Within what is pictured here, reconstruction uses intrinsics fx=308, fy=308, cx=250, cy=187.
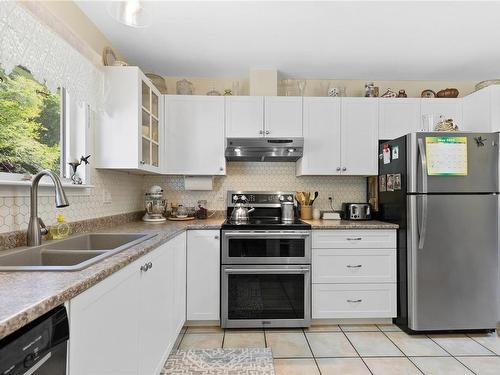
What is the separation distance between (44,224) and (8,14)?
3.35ft

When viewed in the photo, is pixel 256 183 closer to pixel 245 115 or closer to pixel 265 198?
pixel 265 198

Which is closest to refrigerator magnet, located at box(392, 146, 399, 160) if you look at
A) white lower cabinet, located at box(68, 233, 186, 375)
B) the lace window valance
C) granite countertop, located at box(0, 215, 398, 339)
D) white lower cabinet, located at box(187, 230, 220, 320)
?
white lower cabinet, located at box(187, 230, 220, 320)

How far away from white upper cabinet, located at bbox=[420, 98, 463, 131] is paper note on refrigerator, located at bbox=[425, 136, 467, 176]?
2.29 ft

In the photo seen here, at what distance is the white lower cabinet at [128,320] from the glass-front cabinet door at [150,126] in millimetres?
861

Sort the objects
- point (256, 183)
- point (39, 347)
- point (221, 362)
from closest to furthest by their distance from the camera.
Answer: point (39, 347)
point (221, 362)
point (256, 183)

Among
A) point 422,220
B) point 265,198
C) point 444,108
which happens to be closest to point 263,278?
point 265,198

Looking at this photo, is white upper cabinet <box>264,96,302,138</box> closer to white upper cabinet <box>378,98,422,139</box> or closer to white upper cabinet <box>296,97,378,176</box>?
white upper cabinet <box>296,97,378,176</box>

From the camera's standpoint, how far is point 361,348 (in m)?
2.29

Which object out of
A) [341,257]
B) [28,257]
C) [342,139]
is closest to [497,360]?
[341,257]

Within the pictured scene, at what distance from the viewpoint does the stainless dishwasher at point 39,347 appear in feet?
2.14

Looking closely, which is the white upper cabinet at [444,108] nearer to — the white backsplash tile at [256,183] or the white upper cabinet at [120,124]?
the white backsplash tile at [256,183]

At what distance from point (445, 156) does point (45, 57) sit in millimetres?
2775

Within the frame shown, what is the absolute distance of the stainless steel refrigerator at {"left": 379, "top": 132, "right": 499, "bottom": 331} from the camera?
2449 mm

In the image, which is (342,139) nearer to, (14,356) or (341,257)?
(341,257)
